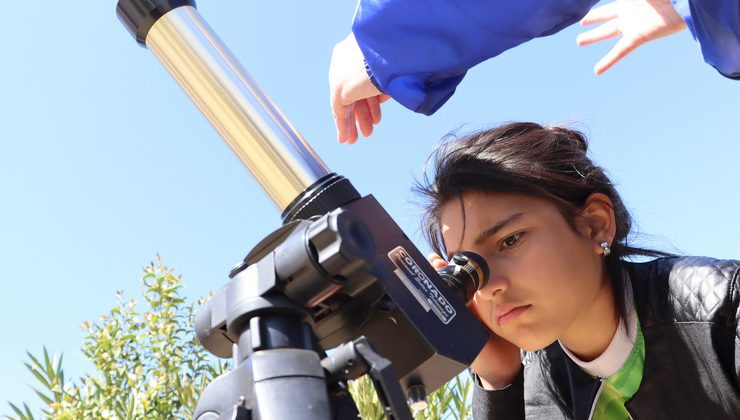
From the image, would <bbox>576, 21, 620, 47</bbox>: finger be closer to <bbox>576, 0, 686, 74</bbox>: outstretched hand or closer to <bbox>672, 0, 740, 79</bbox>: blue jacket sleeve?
<bbox>576, 0, 686, 74</bbox>: outstretched hand

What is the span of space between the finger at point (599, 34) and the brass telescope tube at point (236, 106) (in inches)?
30.8

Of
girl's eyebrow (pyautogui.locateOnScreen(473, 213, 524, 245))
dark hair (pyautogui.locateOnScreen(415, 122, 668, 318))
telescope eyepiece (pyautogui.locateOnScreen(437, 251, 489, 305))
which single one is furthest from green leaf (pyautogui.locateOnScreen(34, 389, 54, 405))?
telescope eyepiece (pyautogui.locateOnScreen(437, 251, 489, 305))

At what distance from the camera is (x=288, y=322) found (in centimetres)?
75

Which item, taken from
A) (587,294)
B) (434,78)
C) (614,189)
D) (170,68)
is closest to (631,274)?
(587,294)

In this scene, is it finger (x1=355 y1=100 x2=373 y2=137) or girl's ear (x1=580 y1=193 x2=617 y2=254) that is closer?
finger (x1=355 y1=100 x2=373 y2=137)

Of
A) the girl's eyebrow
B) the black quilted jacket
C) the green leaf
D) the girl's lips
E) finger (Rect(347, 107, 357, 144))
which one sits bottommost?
the black quilted jacket

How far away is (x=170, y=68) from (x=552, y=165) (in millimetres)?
Result: 1410

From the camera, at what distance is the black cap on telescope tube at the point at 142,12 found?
3.02 feet

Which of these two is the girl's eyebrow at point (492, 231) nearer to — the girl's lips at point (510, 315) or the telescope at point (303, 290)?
the girl's lips at point (510, 315)

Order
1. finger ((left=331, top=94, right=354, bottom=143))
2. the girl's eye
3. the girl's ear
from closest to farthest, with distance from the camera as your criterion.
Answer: finger ((left=331, top=94, right=354, bottom=143)), the girl's eye, the girl's ear

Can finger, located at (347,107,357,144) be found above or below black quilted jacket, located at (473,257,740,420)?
above

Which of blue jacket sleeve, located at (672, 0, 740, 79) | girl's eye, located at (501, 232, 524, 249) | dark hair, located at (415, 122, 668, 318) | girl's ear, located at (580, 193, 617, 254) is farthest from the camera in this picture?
girl's ear, located at (580, 193, 617, 254)

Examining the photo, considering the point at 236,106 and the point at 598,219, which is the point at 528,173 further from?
the point at 236,106

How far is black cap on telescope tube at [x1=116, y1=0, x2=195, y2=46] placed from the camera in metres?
0.92
